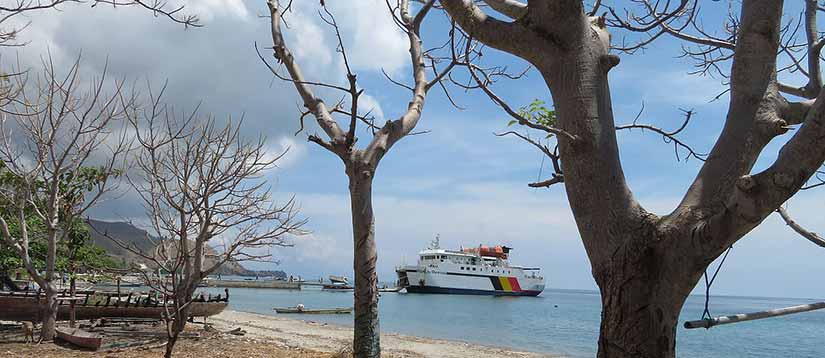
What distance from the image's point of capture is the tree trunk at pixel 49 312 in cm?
1101

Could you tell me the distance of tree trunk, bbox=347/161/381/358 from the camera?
574 centimetres

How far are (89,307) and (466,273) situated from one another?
63016 millimetres

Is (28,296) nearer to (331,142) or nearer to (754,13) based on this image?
(331,142)

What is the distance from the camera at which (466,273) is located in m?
76.8

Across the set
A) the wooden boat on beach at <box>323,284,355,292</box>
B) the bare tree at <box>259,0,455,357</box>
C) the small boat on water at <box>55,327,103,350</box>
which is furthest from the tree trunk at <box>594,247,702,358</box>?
the wooden boat on beach at <box>323,284,355,292</box>

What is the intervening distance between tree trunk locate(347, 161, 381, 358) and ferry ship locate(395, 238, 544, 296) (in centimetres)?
7107

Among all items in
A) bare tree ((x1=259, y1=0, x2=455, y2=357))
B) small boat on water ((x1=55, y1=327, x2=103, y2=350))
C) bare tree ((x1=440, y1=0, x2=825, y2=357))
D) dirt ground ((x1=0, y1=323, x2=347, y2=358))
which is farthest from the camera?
small boat on water ((x1=55, y1=327, x2=103, y2=350))

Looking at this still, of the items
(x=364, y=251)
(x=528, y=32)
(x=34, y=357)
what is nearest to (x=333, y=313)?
(x=34, y=357)

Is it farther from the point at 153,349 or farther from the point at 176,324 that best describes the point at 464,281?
the point at 176,324

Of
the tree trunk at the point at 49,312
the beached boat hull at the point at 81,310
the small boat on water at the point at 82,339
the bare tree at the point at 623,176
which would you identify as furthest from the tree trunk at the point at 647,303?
the beached boat hull at the point at 81,310

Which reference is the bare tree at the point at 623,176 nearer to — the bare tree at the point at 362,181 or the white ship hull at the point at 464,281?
the bare tree at the point at 362,181

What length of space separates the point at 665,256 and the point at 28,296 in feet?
53.5

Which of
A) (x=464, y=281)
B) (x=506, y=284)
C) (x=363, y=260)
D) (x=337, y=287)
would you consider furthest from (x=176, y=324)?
(x=337, y=287)

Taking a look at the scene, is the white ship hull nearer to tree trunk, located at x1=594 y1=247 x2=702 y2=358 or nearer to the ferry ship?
the ferry ship
